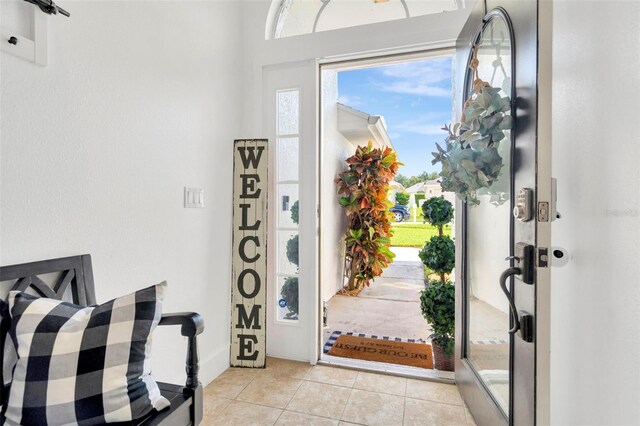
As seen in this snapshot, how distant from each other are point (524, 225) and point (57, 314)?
1.54m

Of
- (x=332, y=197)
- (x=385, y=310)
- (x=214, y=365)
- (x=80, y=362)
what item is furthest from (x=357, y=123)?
(x=80, y=362)

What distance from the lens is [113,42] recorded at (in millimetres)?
1438

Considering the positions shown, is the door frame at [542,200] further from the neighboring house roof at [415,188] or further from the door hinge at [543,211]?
the neighboring house roof at [415,188]

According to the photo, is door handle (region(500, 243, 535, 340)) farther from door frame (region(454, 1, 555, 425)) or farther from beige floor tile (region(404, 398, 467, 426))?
beige floor tile (region(404, 398, 467, 426))

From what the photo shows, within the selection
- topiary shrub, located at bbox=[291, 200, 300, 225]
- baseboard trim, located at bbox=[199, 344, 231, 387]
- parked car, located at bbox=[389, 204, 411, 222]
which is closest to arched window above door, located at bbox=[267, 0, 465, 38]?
topiary shrub, located at bbox=[291, 200, 300, 225]

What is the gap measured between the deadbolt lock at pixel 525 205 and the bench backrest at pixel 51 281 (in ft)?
5.40

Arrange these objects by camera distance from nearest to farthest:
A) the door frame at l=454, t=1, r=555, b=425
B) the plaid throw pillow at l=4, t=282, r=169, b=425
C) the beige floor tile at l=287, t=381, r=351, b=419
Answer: the plaid throw pillow at l=4, t=282, r=169, b=425
the door frame at l=454, t=1, r=555, b=425
the beige floor tile at l=287, t=381, r=351, b=419

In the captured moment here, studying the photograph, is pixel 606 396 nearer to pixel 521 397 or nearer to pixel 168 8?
pixel 521 397

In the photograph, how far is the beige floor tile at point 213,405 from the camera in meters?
1.75

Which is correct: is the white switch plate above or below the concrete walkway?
above

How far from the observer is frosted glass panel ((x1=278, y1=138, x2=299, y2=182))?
7.95 feet

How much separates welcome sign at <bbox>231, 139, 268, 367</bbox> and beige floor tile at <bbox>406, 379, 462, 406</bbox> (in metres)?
1.03

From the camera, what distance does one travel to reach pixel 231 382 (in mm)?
2098

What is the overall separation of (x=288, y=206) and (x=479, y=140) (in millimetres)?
1461
